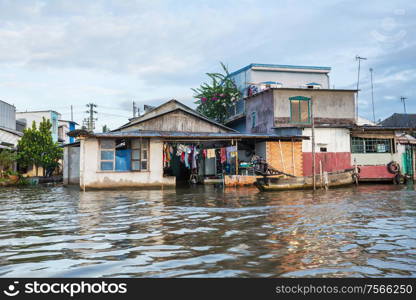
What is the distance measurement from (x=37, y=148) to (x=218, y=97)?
16590mm

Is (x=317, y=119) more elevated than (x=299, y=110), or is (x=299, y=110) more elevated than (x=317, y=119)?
(x=299, y=110)

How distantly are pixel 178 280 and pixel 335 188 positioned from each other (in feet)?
57.9

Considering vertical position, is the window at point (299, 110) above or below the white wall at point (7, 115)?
below

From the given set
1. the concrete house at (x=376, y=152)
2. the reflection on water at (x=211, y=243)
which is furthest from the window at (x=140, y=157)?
the concrete house at (x=376, y=152)

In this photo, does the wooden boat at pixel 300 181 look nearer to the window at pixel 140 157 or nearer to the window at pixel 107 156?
the window at pixel 140 157

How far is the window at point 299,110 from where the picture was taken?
25.2 meters

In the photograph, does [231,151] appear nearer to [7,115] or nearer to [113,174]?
[113,174]

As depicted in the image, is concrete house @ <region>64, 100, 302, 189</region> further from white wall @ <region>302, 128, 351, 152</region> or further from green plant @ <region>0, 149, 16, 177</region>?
green plant @ <region>0, 149, 16, 177</region>

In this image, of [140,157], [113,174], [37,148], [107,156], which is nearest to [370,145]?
[140,157]

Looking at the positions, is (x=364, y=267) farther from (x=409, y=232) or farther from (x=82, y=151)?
(x=82, y=151)

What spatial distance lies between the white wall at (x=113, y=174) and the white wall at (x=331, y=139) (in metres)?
9.65

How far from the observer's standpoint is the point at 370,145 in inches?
965

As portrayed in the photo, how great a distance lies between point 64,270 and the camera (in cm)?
453

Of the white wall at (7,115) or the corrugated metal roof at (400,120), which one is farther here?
the corrugated metal roof at (400,120)
